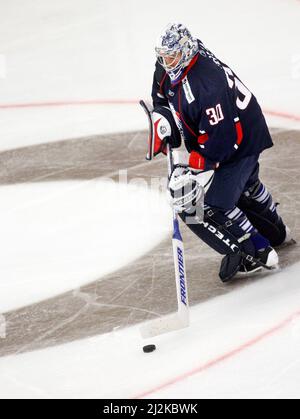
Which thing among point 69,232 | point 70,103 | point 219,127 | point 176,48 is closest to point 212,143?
point 219,127

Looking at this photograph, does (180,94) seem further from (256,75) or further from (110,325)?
(256,75)

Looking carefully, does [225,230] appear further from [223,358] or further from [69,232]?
[69,232]

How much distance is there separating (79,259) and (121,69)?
2.62m

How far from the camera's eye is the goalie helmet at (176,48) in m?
3.62

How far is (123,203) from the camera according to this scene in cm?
496

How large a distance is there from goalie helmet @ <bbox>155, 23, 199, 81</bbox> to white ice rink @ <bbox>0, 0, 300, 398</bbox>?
100 centimetres

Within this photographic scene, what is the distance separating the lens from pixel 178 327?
3.67 m

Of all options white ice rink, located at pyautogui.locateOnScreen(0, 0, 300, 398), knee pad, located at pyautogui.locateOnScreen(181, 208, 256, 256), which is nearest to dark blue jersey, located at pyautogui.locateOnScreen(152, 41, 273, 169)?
knee pad, located at pyautogui.locateOnScreen(181, 208, 256, 256)

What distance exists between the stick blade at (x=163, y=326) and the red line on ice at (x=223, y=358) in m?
0.30

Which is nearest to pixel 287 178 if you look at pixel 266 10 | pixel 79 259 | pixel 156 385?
pixel 79 259

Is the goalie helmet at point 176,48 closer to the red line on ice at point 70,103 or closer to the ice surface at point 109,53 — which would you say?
the ice surface at point 109,53

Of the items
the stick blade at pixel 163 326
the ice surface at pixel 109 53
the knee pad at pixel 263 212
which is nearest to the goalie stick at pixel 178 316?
the stick blade at pixel 163 326

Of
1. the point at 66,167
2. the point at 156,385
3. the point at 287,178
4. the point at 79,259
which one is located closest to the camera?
the point at 156,385

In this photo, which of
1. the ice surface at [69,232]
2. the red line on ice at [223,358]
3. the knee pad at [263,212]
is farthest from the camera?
the ice surface at [69,232]
